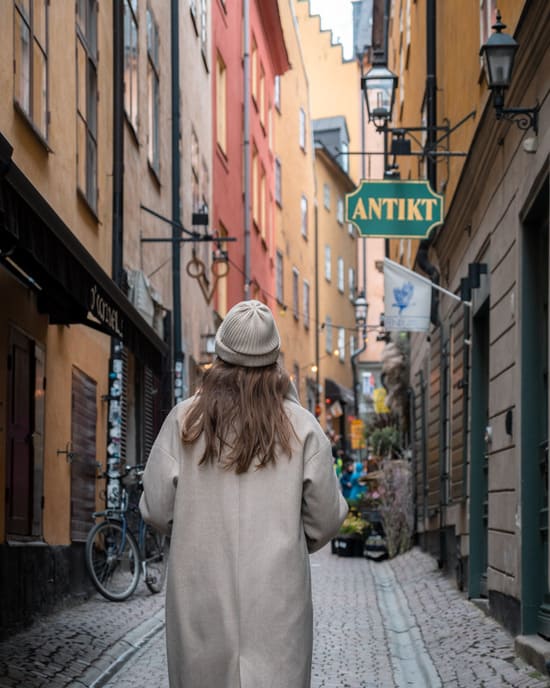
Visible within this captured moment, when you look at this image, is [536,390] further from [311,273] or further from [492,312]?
[311,273]

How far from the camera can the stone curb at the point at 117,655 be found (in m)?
7.30

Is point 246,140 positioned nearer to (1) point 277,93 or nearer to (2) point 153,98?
(1) point 277,93

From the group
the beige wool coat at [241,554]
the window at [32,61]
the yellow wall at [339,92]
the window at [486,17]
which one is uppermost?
the yellow wall at [339,92]

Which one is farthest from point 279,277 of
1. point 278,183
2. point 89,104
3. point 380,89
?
point 89,104

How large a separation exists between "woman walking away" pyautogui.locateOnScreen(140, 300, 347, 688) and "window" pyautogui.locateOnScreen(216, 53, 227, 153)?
2184 centimetres

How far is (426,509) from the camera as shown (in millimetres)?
17719

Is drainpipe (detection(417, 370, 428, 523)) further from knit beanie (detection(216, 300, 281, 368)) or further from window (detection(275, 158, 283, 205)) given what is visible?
window (detection(275, 158, 283, 205))

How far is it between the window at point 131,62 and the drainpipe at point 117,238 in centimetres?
103

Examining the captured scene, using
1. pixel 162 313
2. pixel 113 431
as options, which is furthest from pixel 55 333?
pixel 162 313

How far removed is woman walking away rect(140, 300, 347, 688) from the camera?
3.87 metres

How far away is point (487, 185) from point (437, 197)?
5.23 ft

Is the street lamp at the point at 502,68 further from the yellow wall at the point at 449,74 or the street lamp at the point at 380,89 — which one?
the street lamp at the point at 380,89

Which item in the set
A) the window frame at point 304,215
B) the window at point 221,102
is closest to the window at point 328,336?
the window frame at point 304,215

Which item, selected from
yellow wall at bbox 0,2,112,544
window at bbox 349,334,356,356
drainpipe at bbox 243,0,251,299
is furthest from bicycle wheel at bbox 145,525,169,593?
window at bbox 349,334,356,356
